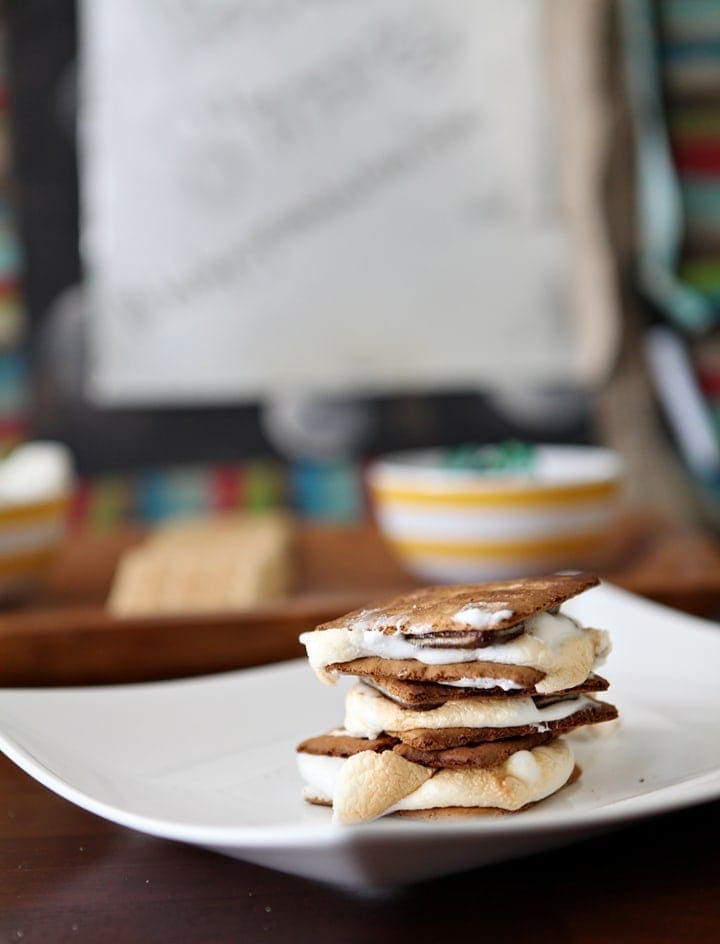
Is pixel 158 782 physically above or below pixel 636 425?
above

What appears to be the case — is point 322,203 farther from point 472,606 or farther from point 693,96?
point 472,606

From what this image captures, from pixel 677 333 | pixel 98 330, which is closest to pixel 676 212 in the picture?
pixel 677 333

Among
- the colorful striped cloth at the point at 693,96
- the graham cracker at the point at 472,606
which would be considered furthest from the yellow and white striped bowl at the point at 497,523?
the colorful striped cloth at the point at 693,96

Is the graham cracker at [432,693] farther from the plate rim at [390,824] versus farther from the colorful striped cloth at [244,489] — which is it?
the colorful striped cloth at [244,489]

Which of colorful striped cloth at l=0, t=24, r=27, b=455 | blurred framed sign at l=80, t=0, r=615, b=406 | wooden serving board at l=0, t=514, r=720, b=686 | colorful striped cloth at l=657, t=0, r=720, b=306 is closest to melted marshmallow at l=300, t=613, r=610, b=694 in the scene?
wooden serving board at l=0, t=514, r=720, b=686

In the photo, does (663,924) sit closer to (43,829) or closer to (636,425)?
(43,829)

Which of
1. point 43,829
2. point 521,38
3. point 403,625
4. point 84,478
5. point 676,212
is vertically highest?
point 521,38

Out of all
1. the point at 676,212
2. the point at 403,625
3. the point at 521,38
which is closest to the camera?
the point at 403,625
